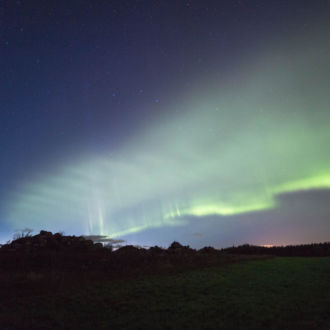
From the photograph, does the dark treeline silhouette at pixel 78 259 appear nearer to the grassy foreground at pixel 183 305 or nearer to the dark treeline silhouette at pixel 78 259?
the dark treeline silhouette at pixel 78 259

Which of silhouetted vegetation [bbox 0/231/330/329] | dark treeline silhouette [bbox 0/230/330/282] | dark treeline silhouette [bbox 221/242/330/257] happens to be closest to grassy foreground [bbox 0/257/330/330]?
silhouetted vegetation [bbox 0/231/330/329]

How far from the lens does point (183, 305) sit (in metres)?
14.5

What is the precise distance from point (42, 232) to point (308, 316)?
29264 millimetres

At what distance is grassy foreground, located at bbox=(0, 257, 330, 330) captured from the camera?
1190 cm

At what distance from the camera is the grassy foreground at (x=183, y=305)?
11.9 meters

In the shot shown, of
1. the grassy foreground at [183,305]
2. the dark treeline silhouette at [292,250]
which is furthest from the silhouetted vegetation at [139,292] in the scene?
the dark treeline silhouette at [292,250]

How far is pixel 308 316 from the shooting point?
11.9 m

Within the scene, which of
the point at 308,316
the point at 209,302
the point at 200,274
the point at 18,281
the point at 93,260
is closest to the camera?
the point at 308,316

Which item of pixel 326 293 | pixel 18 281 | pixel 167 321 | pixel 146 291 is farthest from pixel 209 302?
pixel 18 281

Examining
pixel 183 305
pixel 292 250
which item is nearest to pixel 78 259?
pixel 183 305

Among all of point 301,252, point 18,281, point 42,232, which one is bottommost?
point 301,252

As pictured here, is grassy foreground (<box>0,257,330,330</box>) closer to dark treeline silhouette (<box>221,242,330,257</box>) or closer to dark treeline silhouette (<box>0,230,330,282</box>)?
dark treeline silhouette (<box>0,230,330,282</box>)

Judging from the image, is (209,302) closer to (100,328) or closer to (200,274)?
(100,328)

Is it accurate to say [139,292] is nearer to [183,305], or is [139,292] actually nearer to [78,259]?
[183,305]
